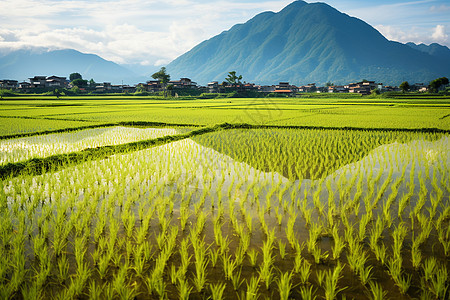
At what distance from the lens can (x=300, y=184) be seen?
5.46 meters

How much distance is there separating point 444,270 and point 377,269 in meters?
0.54

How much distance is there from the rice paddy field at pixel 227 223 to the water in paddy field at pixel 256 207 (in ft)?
0.08

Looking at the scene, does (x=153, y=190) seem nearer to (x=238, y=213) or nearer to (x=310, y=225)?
(x=238, y=213)

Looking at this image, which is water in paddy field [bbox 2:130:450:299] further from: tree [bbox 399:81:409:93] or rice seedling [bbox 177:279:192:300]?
tree [bbox 399:81:409:93]

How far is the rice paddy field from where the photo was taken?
105 inches

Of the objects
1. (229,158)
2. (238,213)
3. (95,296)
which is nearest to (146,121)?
(229,158)

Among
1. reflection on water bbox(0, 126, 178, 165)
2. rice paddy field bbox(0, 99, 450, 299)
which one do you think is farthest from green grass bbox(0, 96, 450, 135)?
rice paddy field bbox(0, 99, 450, 299)

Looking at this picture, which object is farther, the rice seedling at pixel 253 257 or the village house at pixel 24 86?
the village house at pixel 24 86

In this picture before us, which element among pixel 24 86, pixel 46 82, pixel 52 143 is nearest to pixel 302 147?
pixel 52 143

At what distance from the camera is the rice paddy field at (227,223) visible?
2668 millimetres

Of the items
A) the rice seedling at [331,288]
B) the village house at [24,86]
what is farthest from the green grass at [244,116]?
the village house at [24,86]

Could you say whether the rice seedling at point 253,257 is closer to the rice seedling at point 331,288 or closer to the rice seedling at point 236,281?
the rice seedling at point 236,281

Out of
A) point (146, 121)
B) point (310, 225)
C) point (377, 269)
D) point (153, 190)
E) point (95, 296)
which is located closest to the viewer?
point (95, 296)

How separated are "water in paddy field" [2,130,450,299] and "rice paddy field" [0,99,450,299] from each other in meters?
0.02
